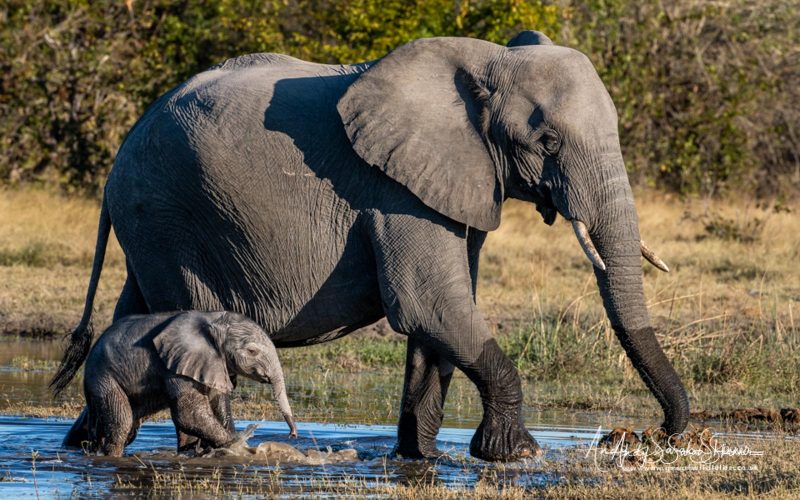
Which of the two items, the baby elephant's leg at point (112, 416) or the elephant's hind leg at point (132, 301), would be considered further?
the elephant's hind leg at point (132, 301)

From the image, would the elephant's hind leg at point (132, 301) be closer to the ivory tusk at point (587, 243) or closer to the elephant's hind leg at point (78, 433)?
the elephant's hind leg at point (78, 433)

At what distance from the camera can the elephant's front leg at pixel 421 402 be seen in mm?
7082

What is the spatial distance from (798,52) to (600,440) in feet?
53.1

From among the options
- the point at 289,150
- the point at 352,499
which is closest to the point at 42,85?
the point at 289,150

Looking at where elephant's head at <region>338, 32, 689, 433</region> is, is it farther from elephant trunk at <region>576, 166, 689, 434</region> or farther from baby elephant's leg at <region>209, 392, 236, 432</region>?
baby elephant's leg at <region>209, 392, 236, 432</region>

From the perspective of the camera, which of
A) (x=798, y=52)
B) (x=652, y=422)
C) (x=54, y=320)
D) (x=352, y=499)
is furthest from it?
(x=798, y=52)

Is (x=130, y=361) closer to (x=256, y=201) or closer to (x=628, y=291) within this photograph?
(x=256, y=201)

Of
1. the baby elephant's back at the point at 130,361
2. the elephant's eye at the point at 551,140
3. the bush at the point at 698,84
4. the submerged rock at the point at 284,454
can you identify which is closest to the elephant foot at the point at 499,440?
the submerged rock at the point at 284,454

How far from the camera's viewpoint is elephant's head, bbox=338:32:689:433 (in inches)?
258

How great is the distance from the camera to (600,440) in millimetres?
7227

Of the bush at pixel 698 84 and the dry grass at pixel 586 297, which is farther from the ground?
the bush at pixel 698 84

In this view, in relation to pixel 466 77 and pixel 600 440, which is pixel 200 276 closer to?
pixel 466 77

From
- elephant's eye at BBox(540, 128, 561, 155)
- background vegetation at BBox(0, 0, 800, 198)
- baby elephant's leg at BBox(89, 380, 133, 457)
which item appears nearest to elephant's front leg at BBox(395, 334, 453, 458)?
elephant's eye at BBox(540, 128, 561, 155)

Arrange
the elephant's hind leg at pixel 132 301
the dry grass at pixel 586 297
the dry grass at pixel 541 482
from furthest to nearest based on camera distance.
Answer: the dry grass at pixel 586 297 → the elephant's hind leg at pixel 132 301 → the dry grass at pixel 541 482
